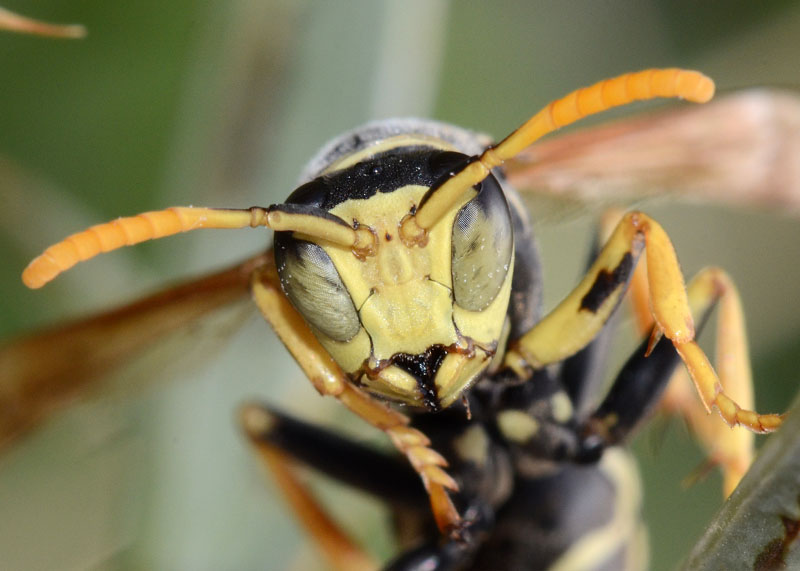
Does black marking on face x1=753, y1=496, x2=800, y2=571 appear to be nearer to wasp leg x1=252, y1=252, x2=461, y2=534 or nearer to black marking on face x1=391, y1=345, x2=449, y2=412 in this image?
black marking on face x1=391, y1=345, x2=449, y2=412

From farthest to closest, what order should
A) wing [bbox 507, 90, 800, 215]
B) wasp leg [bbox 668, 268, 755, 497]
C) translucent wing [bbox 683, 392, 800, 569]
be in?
1. wing [bbox 507, 90, 800, 215]
2. wasp leg [bbox 668, 268, 755, 497]
3. translucent wing [bbox 683, 392, 800, 569]

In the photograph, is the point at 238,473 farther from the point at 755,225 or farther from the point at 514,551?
the point at 755,225

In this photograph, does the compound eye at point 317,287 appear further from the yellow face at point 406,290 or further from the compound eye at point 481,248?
the compound eye at point 481,248

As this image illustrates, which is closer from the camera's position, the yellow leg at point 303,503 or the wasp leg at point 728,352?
the wasp leg at point 728,352

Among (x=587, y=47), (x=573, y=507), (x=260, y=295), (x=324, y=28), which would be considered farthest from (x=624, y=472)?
(x=587, y=47)

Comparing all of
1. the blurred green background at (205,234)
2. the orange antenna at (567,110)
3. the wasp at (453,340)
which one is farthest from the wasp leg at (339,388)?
the blurred green background at (205,234)

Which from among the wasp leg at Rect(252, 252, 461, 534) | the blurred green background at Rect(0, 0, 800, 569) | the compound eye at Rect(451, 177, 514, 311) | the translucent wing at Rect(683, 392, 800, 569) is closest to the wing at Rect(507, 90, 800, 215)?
the blurred green background at Rect(0, 0, 800, 569)

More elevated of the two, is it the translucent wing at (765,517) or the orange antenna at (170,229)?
the orange antenna at (170,229)

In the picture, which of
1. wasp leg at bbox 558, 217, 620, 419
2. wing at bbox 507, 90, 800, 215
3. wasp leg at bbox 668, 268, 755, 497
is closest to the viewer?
wasp leg at bbox 668, 268, 755, 497
